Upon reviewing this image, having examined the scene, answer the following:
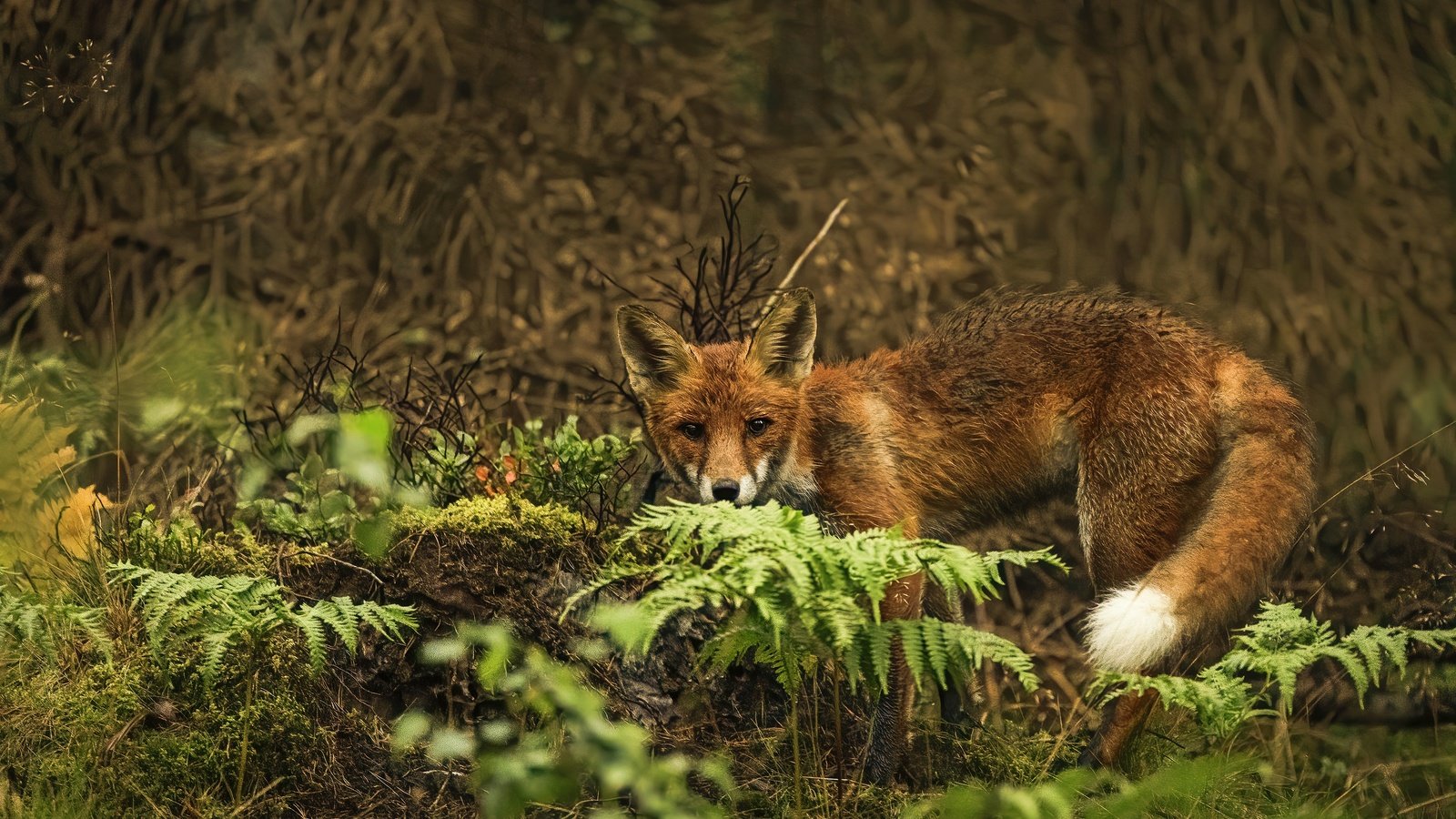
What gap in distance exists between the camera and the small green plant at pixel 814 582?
2.98m

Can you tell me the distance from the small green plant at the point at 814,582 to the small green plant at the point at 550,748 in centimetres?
30

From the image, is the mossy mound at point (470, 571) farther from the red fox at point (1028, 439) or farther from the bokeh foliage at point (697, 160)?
the bokeh foliage at point (697, 160)

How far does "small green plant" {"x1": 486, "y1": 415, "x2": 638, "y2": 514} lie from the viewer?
475cm

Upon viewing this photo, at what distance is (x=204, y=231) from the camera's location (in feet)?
24.5

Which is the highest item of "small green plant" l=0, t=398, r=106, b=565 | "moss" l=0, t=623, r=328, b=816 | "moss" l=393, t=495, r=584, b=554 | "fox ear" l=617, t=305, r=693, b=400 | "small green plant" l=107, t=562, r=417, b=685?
"fox ear" l=617, t=305, r=693, b=400

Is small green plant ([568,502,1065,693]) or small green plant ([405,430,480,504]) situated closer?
small green plant ([568,502,1065,693])

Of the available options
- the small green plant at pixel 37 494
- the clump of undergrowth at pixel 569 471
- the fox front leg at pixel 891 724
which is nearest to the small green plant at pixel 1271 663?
the fox front leg at pixel 891 724

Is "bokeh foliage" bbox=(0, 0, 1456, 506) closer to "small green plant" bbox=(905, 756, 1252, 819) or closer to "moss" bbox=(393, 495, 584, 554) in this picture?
"moss" bbox=(393, 495, 584, 554)

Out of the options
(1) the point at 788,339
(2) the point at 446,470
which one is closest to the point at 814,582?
(1) the point at 788,339

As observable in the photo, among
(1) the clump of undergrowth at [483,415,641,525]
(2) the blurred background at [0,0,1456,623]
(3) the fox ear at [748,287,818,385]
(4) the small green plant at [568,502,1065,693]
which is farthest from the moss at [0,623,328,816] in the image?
(2) the blurred background at [0,0,1456,623]

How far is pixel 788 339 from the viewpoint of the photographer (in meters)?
4.78

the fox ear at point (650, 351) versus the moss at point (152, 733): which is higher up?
the fox ear at point (650, 351)

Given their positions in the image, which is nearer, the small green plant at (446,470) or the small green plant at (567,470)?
the small green plant at (567,470)

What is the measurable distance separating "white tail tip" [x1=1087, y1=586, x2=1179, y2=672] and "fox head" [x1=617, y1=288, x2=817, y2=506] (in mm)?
1235
